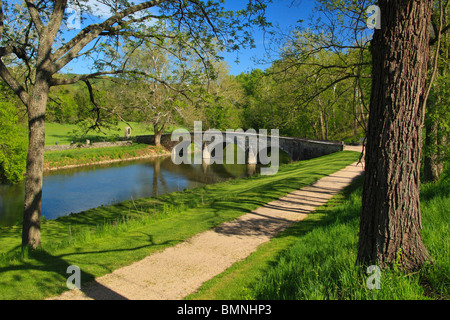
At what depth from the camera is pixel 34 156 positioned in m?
7.55

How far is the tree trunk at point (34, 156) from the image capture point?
749cm

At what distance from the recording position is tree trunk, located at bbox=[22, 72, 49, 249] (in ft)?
24.6

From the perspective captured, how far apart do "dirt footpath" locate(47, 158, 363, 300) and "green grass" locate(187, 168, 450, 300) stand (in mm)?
360

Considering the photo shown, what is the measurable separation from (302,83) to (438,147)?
4.33m

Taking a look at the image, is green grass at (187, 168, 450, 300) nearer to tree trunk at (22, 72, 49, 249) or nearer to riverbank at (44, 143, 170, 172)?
tree trunk at (22, 72, 49, 249)

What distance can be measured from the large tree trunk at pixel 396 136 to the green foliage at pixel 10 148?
25413 millimetres

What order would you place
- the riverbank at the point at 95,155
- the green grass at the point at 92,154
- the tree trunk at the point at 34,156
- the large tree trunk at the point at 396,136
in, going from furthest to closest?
the green grass at the point at 92,154 → the riverbank at the point at 95,155 → the tree trunk at the point at 34,156 → the large tree trunk at the point at 396,136

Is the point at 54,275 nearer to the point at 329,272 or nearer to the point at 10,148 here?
the point at 329,272

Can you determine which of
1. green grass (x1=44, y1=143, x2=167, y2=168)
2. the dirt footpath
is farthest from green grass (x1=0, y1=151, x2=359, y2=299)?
green grass (x1=44, y1=143, x2=167, y2=168)

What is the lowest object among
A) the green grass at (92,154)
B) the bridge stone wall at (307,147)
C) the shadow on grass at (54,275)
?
the shadow on grass at (54,275)

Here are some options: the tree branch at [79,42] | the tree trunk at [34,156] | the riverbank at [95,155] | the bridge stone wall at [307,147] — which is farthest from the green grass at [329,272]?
the riverbank at [95,155]

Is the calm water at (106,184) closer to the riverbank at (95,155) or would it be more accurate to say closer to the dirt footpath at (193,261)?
the riverbank at (95,155)

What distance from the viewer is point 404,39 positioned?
10.8ft

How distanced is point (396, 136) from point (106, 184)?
23.5m
